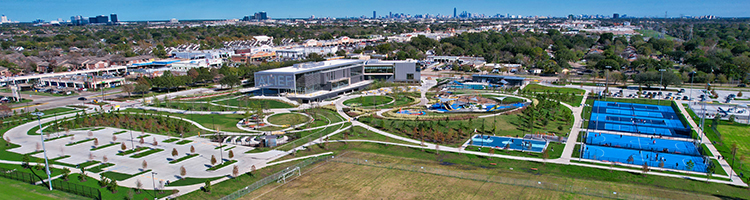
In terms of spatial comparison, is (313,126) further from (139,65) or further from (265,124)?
(139,65)

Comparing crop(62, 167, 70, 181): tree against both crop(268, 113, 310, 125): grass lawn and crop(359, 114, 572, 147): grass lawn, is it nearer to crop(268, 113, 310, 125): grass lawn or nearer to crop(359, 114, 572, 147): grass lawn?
crop(268, 113, 310, 125): grass lawn

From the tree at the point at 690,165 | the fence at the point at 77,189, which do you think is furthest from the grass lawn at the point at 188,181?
the tree at the point at 690,165

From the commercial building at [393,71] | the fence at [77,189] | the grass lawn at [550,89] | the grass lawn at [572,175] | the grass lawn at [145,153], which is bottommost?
the grass lawn at [572,175]

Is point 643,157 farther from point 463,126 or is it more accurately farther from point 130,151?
point 130,151

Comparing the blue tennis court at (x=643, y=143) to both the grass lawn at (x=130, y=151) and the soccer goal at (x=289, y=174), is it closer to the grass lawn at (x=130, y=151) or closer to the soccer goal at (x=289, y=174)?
the soccer goal at (x=289, y=174)

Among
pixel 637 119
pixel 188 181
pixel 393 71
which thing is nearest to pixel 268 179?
pixel 188 181

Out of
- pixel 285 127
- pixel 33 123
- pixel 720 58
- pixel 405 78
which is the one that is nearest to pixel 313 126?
pixel 285 127
